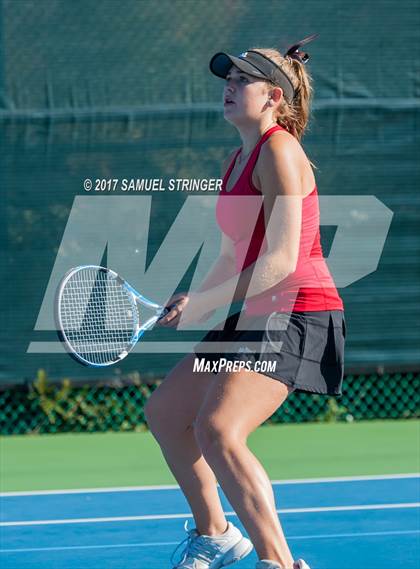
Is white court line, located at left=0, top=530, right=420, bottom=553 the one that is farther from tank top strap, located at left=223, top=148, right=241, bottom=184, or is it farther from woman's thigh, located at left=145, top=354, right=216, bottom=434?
tank top strap, located at left=223, top=148, right=241, bottom=184

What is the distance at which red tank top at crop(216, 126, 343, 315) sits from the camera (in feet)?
10.6

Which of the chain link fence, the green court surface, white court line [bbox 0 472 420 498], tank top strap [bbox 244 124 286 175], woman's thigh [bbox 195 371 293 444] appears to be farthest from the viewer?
the chain link fence

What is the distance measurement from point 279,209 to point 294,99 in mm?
512

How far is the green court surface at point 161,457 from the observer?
5617mm

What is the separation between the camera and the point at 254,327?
10.7 ft

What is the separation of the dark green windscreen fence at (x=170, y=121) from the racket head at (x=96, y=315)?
226cm

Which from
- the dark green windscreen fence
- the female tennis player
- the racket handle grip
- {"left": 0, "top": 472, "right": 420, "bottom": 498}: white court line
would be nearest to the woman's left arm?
the female tennis player

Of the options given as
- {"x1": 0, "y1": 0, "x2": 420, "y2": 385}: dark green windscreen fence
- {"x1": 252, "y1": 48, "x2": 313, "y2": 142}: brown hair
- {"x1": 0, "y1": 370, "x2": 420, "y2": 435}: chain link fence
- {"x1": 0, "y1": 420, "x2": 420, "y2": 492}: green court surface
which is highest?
{"x1": 0, "y1": 0, "x2": 420, "y2": 385}: dark green windscreen fence

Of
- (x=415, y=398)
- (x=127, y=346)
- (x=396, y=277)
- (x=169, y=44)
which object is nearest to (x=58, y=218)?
(x=169, y=44)

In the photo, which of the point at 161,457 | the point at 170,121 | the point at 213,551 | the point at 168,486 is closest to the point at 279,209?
the point at 213,551

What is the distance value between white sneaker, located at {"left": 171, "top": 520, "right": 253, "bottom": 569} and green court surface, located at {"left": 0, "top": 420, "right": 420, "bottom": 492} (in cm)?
202

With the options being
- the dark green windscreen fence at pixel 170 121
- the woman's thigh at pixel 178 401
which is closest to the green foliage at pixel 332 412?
the dark green windscreen fence at pixel 170 121

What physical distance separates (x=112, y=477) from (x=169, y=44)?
2503mm

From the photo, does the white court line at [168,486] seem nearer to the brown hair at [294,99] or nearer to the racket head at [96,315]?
the racket head at [96,315]
